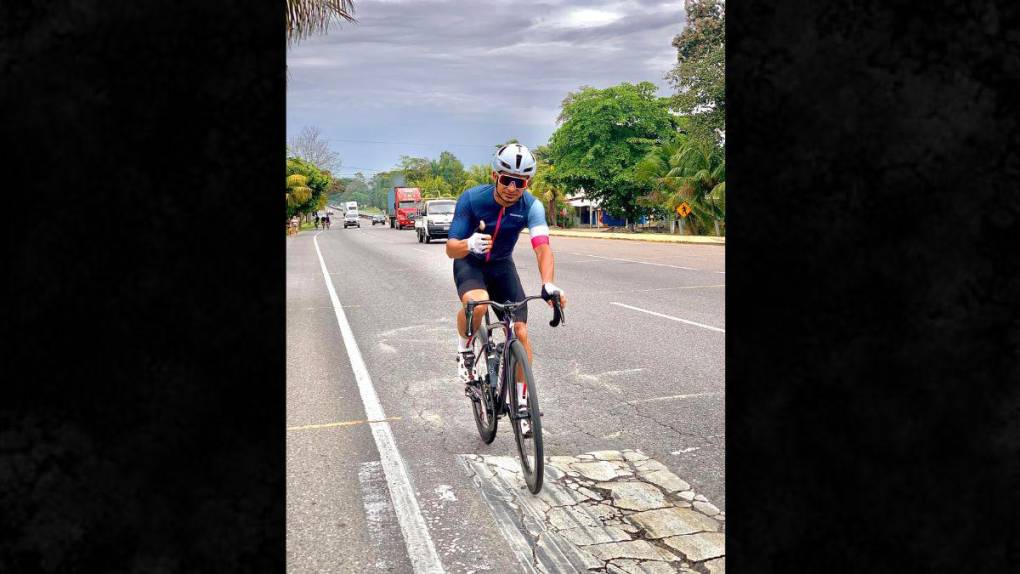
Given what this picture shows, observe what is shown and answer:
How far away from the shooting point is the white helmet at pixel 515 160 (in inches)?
171

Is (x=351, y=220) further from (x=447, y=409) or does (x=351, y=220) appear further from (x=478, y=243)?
(x=478, y=243)

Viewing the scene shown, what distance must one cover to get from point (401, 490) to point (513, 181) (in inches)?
68.1

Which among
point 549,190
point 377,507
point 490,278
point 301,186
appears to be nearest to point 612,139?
point 549,190

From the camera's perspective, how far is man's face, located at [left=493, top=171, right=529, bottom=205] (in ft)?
14.6

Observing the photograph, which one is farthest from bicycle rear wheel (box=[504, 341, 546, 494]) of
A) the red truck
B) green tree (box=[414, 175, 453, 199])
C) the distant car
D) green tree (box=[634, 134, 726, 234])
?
green tree (box=[414, 175, 453, 199])

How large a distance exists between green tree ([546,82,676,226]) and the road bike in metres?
51.8

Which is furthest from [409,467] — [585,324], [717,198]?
[717,198]

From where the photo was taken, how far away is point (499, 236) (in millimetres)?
4809

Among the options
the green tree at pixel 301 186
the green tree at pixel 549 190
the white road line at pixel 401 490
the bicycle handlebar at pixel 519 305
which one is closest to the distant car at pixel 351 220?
the green tree at pixel 301 186
